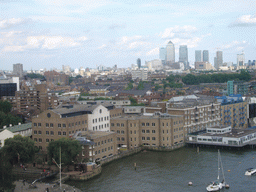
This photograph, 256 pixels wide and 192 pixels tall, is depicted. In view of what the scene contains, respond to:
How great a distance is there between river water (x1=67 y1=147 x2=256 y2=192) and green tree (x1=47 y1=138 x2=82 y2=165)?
3007 mm

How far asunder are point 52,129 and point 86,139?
575 cm

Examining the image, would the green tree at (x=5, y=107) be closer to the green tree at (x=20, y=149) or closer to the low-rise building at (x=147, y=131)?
the low-rise building at (x=147, y=131)

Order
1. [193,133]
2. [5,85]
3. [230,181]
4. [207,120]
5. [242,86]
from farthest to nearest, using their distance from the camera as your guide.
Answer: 1. [242,86]
2. [5,85]
3. [207,120]
4. [193,133]
5. [230,181]

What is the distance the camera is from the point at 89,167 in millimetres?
39688

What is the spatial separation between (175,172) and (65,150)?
1198 centimetres

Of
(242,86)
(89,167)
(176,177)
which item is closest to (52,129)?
(89,167)

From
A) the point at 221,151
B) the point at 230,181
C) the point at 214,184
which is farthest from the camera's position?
→ the point at 221,151

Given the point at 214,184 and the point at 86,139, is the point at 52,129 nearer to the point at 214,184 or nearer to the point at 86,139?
the point at 86,139

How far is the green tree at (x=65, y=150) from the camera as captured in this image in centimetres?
3894

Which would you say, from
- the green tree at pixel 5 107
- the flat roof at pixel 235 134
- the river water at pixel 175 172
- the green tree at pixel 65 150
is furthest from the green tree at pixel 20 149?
the green tree at pixel 5 107

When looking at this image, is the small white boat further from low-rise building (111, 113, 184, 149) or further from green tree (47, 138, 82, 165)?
green tree (47, 138, 82, 165)

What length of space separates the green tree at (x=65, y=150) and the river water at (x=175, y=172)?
301 cm

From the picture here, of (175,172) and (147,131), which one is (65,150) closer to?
(175,172)

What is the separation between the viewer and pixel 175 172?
40406 millimetres
